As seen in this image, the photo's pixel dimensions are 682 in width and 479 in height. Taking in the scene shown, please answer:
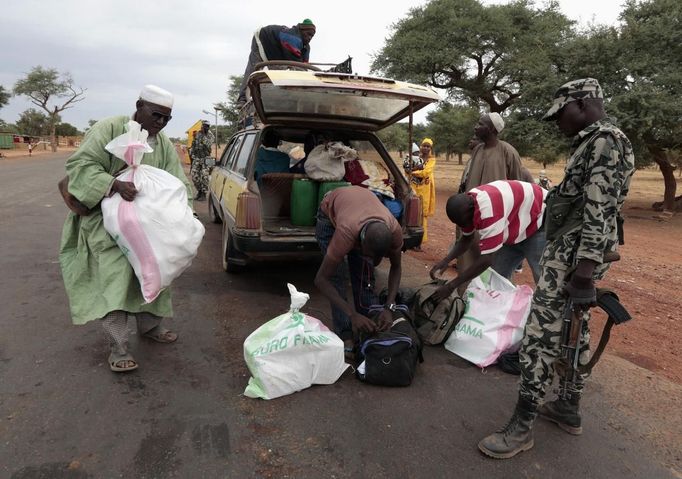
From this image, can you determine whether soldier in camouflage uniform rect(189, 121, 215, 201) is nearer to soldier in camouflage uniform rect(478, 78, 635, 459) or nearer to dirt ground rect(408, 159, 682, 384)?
dirt ground rect(408, 159, 682, 384)

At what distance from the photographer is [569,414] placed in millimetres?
2529

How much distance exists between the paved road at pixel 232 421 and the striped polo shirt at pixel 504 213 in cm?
93

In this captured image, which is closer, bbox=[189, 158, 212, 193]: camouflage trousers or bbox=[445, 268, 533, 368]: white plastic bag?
bbox=[445, 268, 533, 368]: white plastic bag

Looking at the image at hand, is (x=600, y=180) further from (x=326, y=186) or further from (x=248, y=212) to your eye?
(x=326, y=186)

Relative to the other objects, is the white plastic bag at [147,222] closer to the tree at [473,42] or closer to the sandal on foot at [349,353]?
the sandal on foot at [349,353]

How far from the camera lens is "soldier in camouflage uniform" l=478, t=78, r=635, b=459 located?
2061mm

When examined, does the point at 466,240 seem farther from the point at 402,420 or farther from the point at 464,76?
the point at 464,76

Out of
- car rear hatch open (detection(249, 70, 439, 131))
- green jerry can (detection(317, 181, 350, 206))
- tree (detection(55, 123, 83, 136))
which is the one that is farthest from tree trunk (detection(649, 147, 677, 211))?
tree (detection(55, 123, 83, 136))

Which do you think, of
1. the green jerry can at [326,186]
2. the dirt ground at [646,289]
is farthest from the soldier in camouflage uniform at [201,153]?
the green jerry can at [326,186]

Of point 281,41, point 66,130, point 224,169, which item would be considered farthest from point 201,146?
point 66,130

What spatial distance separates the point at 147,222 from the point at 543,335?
232 cm

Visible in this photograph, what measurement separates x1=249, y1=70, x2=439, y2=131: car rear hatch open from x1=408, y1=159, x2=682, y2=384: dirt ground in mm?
2397

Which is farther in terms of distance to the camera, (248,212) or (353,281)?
(248,212)

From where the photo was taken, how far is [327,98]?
421 cm
